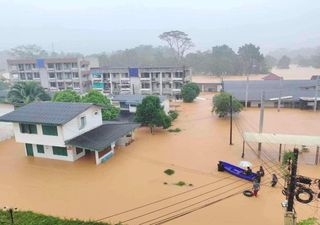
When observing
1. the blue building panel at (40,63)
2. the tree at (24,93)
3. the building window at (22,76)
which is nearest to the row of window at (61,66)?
the blue building panel at (40,63)

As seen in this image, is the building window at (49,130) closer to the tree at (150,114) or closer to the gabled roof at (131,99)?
the tree at (150,114)

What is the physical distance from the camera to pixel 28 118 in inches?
853

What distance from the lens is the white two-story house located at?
21.0 m

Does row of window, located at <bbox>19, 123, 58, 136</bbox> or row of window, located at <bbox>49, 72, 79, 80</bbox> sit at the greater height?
row of window, located at <bbox>49, 72, 79, 80</bbox>

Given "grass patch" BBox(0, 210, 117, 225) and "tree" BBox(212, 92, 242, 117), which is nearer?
"grass patch" BBox(0, 210, 117, 225)

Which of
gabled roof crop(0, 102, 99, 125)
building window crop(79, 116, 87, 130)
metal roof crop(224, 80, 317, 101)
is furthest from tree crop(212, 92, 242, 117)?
building window crop(79, 116, 87, 130)

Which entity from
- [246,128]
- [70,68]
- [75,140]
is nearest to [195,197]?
[75,140]

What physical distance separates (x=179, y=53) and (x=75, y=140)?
68551mm

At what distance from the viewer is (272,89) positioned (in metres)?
45.0

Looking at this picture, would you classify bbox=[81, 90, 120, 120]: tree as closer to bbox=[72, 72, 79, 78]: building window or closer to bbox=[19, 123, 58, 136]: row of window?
bbox=[19, 123, 58, 136]: row of window

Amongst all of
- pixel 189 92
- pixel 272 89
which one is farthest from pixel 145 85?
pixel 272 89

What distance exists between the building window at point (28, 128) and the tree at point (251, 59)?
6953 cm

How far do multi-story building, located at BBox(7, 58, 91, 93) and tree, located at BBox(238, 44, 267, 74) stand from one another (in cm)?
4747

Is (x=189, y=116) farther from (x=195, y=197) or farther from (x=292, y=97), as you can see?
(x=195, y=197)
